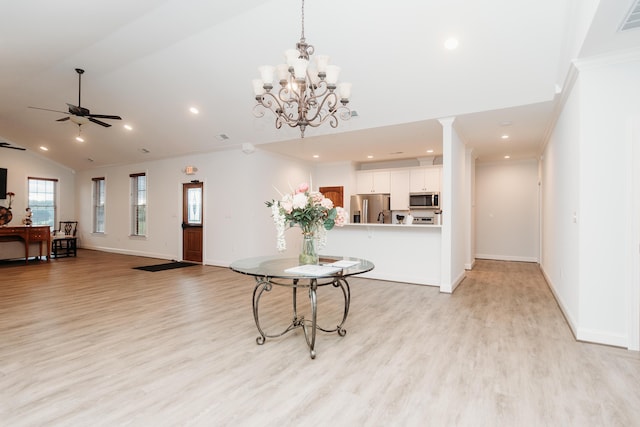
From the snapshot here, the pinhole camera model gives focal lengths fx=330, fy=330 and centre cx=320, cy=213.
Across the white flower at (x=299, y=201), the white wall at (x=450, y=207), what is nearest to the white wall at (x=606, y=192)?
the white wall at (x=450, y=207)

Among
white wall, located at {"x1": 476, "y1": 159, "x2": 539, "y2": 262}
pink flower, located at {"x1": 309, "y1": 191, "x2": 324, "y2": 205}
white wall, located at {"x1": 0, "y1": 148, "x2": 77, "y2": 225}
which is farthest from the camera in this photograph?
white wall, located at {"x1": 0, "y1": 148, "x2": 77, "y2": 225}

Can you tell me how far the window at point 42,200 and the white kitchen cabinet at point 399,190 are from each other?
10.8 metres

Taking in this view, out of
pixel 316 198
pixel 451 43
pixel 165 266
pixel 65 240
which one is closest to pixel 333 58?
pixel 451 43

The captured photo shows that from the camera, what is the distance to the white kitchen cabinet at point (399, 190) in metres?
8.12

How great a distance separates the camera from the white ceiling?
326 cm

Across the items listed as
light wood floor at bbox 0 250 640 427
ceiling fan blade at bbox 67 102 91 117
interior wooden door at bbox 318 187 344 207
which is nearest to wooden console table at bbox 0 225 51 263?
light wood floor at bbox 0 250 640 427

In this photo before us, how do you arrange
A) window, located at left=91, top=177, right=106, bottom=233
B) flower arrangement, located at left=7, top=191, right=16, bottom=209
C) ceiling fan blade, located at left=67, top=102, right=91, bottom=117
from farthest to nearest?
window, located at left=91, top=177, right=106, bottom=233 < flower arrangement, located at left=7, top=191, right=16, bottom=209 < ceiling fan blade, located at left=67, top=102, right=91, bottom=117

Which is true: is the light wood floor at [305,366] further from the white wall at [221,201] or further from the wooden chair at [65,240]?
the wooden chair at [65,240]

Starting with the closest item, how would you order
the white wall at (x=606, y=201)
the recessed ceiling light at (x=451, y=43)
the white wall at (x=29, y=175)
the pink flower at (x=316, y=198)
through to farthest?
the white wall at (x=606, y=201)
the pink flower at (x=316, y=198)
the recessed ceiling light at (x=451, y=43)
the white wall at (x=29, y=175)

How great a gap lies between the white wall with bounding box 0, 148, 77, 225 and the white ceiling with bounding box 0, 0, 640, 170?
411cm

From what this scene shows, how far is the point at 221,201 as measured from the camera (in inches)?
294

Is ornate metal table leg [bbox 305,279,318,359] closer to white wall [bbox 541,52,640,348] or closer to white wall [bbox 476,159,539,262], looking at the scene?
white wall [bbox 541,52,640,348]

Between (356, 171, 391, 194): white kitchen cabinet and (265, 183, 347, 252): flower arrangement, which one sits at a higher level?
(356, 171, 391, 194): white kitchen cabinet

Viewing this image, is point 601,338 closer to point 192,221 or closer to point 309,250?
point 309,250
